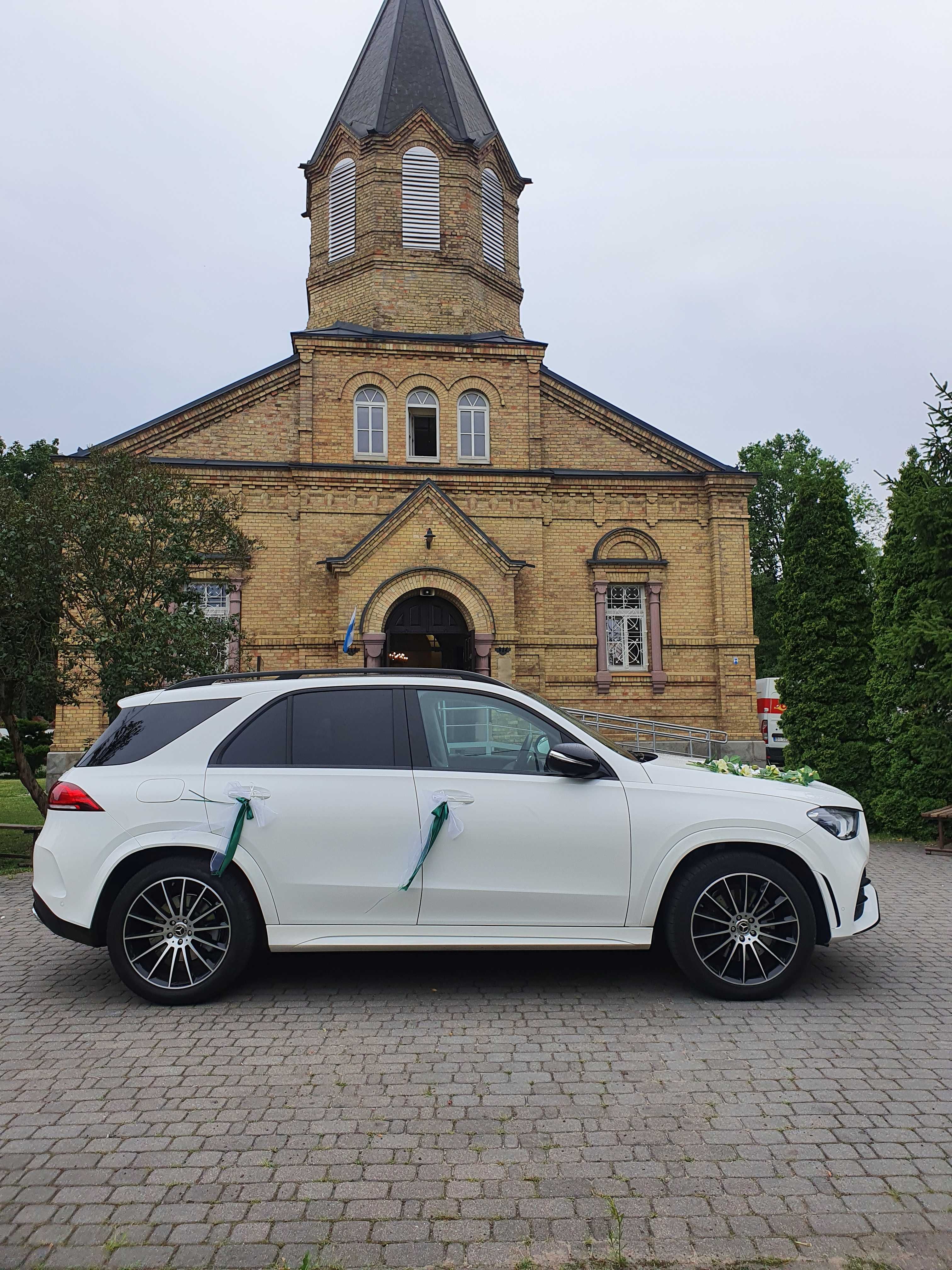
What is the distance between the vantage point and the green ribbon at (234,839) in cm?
466

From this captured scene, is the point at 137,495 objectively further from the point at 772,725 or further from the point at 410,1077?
the point at 772,725

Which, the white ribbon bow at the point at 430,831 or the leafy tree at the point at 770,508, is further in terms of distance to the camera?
the leafy tree at the point at 770,508

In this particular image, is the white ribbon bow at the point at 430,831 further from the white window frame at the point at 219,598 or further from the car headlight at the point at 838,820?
the white window frame at the point at 219,598

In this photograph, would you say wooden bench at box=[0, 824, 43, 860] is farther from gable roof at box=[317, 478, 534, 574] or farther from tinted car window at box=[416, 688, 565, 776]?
gable roof at box=[317, 478, 534, 574]

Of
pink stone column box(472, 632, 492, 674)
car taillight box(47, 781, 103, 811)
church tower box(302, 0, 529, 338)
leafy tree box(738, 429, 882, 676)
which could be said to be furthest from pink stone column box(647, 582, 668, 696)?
leafy tree box(738, 429, 882, 676)

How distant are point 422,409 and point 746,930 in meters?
15.3

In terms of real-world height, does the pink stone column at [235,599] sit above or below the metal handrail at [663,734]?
above

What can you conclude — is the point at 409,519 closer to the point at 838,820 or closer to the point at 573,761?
the point at 573,761

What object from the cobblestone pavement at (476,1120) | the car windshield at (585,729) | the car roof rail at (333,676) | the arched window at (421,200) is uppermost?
the arched window at (421,200)

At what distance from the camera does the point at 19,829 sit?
31.8ft

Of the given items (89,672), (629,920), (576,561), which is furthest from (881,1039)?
(576,561)

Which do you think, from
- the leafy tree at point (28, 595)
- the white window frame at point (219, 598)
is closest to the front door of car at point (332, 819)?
the leafy tree at point (28, 595)

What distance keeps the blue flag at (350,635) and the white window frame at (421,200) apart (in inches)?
350

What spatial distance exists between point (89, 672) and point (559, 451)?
1188cm
